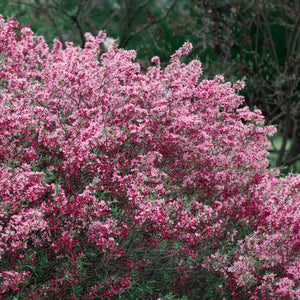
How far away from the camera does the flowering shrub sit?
13.4 ft

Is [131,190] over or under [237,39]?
Result: under

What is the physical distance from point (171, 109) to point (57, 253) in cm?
231

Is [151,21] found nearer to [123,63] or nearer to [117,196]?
[123,63]

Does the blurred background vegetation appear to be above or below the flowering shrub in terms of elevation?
above

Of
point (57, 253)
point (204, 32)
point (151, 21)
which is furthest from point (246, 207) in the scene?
point (151, 21)

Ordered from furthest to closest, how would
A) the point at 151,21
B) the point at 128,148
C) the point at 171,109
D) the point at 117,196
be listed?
1. the point at 151,21
2. the point at 171,109
3. the point at 128,148
4. the point at 117,196

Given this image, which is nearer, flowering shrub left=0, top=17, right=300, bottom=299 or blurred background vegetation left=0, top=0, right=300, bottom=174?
flowering shrub left=0, top=17, right=300, bottom=299

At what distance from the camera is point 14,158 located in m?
4.46

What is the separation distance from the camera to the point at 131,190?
435cm

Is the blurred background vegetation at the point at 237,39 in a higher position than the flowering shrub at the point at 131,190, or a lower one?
higher

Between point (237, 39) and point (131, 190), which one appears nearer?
point (131, 190)

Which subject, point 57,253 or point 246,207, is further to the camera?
point 246,207

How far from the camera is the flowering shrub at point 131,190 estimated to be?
408 cm

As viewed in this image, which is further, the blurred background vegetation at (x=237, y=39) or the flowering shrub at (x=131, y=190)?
the blurred background vegetation at (x=237, y=39)
